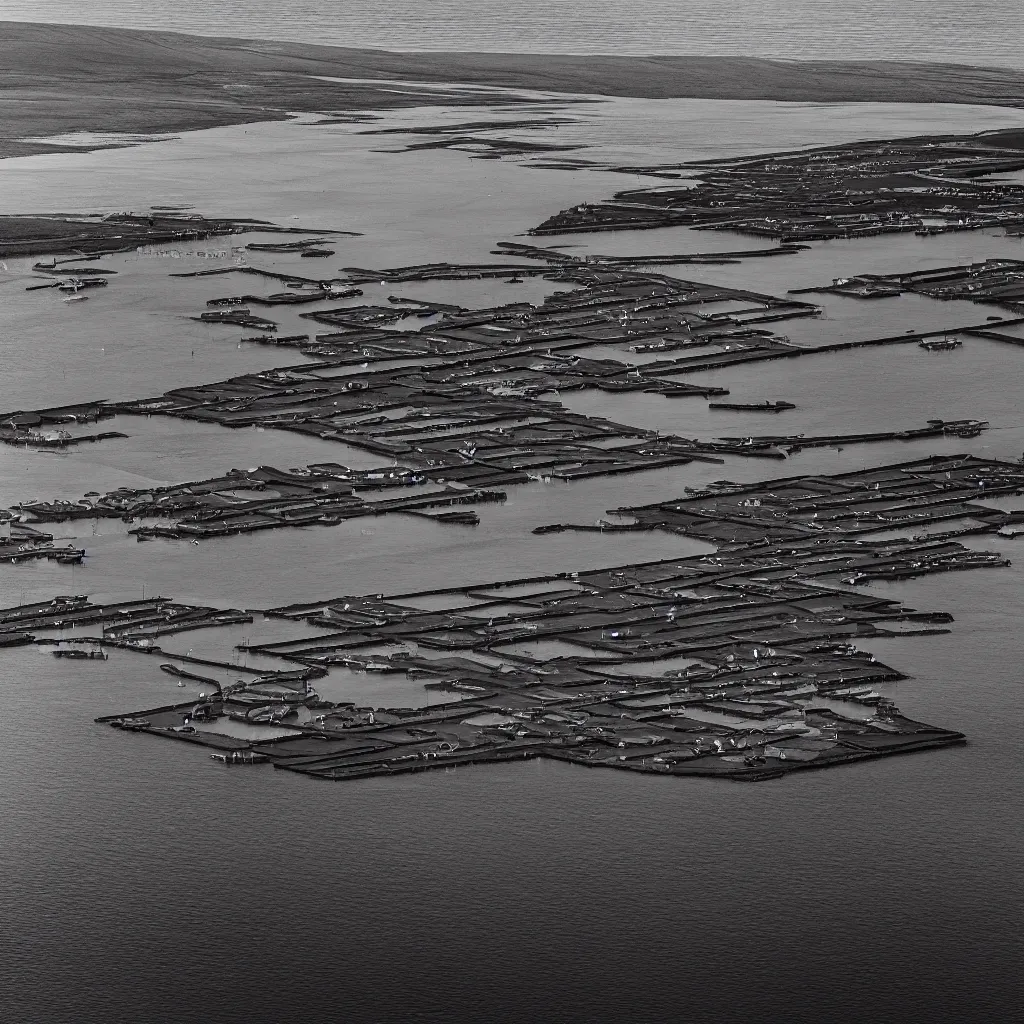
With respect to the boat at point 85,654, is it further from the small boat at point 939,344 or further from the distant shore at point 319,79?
the distant shore at point 319,79

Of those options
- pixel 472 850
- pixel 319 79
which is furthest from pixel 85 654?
pixel 319 79

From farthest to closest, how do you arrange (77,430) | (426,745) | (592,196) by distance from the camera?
(592,196) < (77,430) < (426,745)

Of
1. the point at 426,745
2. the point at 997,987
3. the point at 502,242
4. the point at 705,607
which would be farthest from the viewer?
the point at 502,242

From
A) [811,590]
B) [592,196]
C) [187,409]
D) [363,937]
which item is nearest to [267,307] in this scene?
[187,409]

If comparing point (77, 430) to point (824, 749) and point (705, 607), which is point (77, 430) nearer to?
point (705, 607)

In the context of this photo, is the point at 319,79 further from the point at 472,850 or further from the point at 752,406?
the point at 472,850

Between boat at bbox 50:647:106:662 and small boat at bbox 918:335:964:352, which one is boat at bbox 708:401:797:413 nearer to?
small boat at bbox 918:335:964:352

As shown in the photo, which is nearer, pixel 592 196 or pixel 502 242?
pixel 502 242

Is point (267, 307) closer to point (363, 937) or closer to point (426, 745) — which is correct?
point (426, 745)

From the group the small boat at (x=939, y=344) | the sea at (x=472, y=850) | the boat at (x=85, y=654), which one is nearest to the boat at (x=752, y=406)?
the sea at (x=472, y=850)
